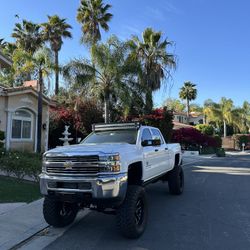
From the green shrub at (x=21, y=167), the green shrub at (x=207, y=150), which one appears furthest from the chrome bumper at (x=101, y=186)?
the green shrub at (x=207, y=150)

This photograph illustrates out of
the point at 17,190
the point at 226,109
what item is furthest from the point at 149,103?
the point at 226,109

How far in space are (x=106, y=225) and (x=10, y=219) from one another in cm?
201

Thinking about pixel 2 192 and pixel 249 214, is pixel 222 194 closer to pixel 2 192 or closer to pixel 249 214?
pixel 249 214

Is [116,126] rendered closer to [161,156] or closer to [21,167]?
[161,156]

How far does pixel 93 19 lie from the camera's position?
34344 millimetres

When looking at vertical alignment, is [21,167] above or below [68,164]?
below

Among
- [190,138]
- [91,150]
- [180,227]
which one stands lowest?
[180,227]

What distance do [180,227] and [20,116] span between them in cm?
1628

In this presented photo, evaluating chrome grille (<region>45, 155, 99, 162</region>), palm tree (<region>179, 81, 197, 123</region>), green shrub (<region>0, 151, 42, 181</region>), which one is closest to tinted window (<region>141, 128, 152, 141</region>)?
chrome grille (<region>45, 155, 99, 162</region>)

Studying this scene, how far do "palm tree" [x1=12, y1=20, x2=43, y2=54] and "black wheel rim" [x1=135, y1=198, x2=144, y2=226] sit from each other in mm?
34278

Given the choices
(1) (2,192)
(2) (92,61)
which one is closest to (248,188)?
(1) (2,192)

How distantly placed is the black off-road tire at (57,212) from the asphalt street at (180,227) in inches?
9.9

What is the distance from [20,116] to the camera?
21500mm

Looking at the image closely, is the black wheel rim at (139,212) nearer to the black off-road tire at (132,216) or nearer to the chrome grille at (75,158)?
the black off-road tire at (132,216)
